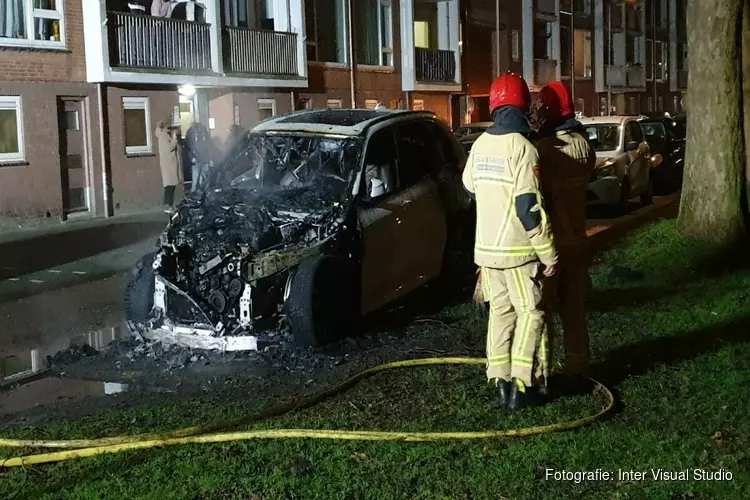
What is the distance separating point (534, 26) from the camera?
4181 cm

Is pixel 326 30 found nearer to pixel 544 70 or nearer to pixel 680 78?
pixel 544 70

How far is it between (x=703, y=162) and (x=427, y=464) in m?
8.01

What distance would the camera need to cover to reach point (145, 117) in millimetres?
21125

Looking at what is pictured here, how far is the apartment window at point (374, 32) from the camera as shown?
29.0m

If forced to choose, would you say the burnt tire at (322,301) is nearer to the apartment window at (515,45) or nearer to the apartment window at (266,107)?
the apartment window at (266,107)

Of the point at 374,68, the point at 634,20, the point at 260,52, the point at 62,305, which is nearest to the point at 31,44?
the point at 260,52

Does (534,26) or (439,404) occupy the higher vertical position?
(534,26)

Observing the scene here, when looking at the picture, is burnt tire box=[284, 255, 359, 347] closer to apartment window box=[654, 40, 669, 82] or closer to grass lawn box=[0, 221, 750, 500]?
grass lawn box=[0, 221, 750, 500]

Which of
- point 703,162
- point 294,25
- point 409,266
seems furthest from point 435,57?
point 409,266

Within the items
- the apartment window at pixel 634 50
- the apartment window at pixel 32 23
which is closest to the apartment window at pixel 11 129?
the apartment window at pixel 32 23

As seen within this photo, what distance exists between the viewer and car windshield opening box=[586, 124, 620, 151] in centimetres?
1706

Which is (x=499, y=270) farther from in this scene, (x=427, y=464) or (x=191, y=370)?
(x=191, y=370)

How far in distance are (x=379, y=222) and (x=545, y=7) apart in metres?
36.9

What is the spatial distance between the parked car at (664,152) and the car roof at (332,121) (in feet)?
40.1
